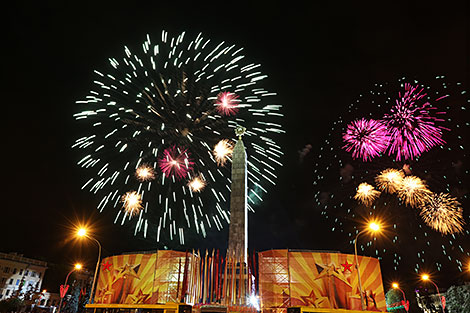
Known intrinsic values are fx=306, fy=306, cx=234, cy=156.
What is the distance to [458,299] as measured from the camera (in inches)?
1795

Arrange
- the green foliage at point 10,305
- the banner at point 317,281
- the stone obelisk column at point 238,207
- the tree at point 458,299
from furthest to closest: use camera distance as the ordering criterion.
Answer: the green foliage at point 10,305
the tree at point 458,299
the stone obelisk column at point 238,207
the banner at point 317,281

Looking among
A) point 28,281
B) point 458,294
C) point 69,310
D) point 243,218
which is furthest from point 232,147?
point 28,281

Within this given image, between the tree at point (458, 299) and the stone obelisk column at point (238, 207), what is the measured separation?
34481 mm

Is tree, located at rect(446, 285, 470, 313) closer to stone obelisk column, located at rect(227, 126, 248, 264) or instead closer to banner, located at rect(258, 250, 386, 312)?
banner, located at rect(258, 250, 386, 312)

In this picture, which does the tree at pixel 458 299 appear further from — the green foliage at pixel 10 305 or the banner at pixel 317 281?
the green foliage at pixel 10 305

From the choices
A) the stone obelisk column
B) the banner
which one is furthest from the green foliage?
the banner

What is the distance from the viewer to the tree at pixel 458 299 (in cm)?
4388

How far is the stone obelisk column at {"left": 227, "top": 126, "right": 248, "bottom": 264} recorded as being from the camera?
34.7 meters

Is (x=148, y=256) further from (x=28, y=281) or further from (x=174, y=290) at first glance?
(x=28, y=281)

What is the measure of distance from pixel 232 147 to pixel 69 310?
49232mm

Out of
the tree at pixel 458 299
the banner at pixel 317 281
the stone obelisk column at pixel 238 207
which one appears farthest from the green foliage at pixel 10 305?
the tree at pixel 458 299

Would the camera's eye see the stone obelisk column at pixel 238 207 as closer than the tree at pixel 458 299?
Yes

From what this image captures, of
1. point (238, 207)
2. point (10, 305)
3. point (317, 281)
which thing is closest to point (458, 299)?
point (317, 281)

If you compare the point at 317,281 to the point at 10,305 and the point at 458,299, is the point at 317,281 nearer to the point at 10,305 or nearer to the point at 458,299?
the point at 458,299
